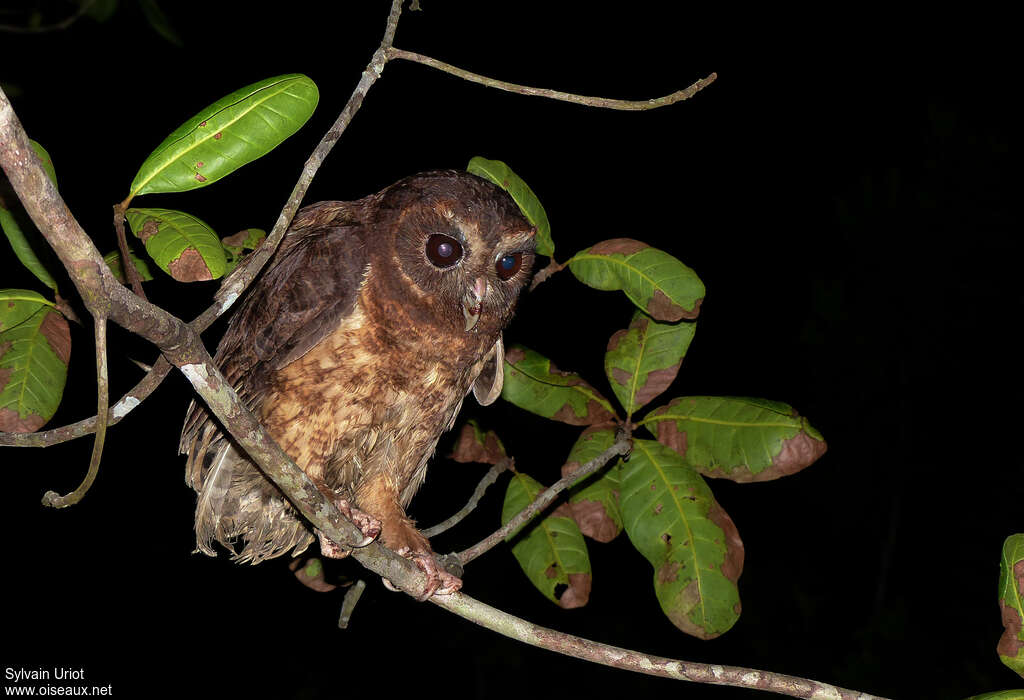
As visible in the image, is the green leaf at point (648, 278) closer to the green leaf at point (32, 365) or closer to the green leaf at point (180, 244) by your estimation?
the green leaf at point (180, 244)

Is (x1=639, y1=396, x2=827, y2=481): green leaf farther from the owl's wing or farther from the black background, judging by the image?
the black background

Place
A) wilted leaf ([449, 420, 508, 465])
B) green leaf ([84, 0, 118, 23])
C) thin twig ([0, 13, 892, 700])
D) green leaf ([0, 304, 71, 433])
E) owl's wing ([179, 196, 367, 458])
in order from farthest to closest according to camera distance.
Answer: green leaf ([84, 0, 118, 23]), wilted leaf ([449, 420, 508, 465]), owl's wing ([179, 196, 367, 458]), green leaf ([0, 304, 71, 433]), thin twig ([0, 13, 892, 700])

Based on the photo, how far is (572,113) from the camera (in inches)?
236

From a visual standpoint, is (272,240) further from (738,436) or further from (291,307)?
(738,436)

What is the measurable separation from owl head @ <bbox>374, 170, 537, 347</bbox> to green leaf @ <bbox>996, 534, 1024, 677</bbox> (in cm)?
124

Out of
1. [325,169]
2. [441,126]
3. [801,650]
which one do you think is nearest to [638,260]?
[325,169]

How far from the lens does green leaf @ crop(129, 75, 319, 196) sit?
54.7 inches

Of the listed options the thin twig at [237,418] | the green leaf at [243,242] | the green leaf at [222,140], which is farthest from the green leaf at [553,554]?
the green leaf at [222,140]

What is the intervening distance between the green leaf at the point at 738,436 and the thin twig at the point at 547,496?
13cm

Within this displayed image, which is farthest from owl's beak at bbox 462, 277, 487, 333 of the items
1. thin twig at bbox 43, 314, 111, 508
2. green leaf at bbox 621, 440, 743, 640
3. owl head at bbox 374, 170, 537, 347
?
thin twig at bbox 43, 314, 111, 508

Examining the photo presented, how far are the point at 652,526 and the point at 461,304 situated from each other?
71cm

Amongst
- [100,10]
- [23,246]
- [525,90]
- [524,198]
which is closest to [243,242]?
[23,246]

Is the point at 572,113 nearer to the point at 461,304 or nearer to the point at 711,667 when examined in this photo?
the point at 461,304

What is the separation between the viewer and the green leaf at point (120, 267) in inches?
72.7
